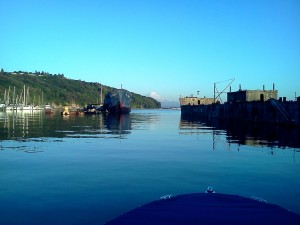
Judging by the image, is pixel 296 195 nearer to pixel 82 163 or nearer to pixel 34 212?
pixel 34 212

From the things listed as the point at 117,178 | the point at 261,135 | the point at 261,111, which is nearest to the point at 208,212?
the point at 117,178

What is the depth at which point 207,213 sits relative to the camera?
22.7 feet

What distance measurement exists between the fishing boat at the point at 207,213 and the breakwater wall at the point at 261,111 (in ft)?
141

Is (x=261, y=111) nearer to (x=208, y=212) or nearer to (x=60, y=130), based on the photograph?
(x=60, y=130)

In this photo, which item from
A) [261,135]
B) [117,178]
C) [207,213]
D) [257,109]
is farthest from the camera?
[257,109]

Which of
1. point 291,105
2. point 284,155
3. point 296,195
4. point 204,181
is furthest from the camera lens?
point 291,105

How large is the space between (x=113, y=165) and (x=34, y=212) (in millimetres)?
7858

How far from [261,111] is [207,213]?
57.9 meters

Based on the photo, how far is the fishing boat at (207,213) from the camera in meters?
6.49

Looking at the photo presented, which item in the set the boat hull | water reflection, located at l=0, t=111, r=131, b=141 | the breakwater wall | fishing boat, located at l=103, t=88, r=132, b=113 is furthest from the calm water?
fishing boat, located at l=103, t=88, r=132, b=113

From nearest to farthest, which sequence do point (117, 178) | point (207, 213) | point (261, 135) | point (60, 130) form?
point (207, 213) < point (117, 178) < point (261, 135) < point (60, 130)

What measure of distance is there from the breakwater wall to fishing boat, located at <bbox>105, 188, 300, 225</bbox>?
141 ft

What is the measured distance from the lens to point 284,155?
21.6 metres

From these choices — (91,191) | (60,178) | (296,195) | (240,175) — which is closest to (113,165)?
(60,178)
